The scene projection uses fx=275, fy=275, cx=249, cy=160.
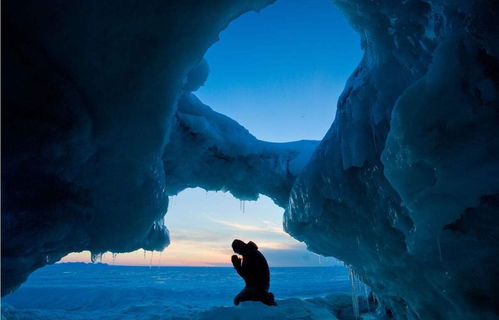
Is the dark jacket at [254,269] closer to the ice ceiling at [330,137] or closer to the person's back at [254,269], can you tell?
the person's back at [254,269]

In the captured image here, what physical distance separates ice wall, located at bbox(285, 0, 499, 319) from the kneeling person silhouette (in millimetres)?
2633

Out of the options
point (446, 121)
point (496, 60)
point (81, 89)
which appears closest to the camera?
point (496, 60)

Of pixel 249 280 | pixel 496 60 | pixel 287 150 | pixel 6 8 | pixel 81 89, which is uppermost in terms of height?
pixel 287 150

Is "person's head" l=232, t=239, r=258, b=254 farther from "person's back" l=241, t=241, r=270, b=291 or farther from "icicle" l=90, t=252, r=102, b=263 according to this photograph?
"icicle" l=90, t=252, r=102, b=263

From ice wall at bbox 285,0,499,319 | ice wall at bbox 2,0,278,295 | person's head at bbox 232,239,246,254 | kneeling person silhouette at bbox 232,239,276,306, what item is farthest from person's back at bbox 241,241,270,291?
ice wall at bbox 2,0,278,295

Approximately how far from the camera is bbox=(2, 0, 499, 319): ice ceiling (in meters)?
2.43

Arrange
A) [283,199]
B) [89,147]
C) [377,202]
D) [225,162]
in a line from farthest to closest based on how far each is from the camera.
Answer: [283,199] → [225,162] → [377,202] → [89,147]

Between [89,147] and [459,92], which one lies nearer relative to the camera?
[459,92]

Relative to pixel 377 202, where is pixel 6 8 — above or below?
above

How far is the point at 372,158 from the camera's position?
4.50 metres

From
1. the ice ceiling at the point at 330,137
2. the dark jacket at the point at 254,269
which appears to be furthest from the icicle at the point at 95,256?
the dark jacket at the point at 254,269

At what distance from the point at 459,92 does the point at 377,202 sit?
111 inches

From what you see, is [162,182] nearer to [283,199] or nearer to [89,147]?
[89,147]

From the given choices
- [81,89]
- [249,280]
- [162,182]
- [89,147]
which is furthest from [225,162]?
[81,89]
